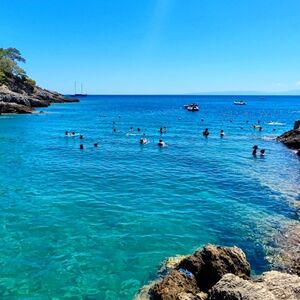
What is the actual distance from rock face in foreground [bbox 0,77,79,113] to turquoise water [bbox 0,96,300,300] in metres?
55.9

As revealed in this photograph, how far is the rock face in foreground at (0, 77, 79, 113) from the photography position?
10231 centimetres

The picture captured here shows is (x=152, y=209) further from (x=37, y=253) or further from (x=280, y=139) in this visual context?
(x=280, y=139)

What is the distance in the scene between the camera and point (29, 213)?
2470 cm

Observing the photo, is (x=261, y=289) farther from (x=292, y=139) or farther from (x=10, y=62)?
(x=10, y=62)

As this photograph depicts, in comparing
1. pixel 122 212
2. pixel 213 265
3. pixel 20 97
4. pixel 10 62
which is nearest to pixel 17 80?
pixel 10 62

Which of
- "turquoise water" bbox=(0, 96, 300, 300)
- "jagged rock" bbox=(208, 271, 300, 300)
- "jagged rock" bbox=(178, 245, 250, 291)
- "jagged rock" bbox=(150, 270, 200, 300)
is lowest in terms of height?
"turquoise water" bbox=(0, 96, 300, 300)

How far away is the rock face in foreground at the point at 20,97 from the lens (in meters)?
102

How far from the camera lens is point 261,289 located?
10516mm

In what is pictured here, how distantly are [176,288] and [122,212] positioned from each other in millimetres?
11491

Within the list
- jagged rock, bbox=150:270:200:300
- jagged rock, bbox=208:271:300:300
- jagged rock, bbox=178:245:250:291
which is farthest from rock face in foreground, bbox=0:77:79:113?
jagged rock, bbox=208:271:300:300

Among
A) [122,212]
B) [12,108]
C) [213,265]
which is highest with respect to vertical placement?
[12,108]

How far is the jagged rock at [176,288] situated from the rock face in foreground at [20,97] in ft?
311

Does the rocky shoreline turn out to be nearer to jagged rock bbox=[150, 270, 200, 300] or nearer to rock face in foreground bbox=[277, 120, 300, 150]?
rock face in foreground bbox=[277, 120, 300, 150]

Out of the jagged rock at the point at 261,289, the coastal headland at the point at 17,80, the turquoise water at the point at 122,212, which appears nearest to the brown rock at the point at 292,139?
the turquoise water at the point at 122,212
